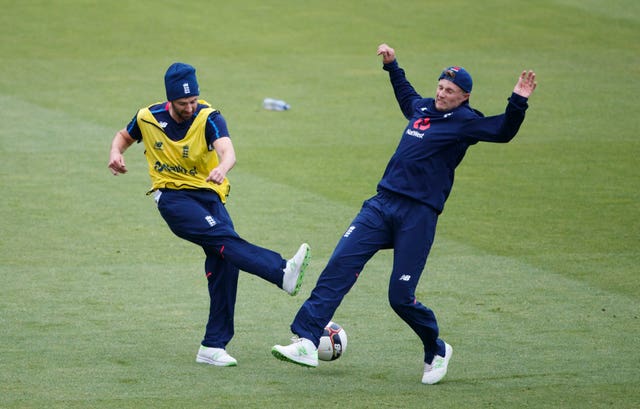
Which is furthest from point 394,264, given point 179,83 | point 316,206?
point 316,206

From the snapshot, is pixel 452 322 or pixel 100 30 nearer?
pixel 452 322

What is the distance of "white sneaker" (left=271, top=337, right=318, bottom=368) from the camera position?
7.80 m

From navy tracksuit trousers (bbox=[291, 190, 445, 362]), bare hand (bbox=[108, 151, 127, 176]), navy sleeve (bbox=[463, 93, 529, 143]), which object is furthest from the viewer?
bare hand (bbox=[108, 151, 127, 176])

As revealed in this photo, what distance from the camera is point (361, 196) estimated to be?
14789mm

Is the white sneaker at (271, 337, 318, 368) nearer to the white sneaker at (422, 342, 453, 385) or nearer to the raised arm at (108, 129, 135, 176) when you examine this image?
the white sneaker at (422, 342, 453, 385)

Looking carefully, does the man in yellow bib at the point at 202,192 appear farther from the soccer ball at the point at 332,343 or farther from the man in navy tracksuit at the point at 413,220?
the soccer ball at the point at 332,343

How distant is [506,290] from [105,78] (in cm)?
1344

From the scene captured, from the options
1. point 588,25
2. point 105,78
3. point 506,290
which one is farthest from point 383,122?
point 588,25

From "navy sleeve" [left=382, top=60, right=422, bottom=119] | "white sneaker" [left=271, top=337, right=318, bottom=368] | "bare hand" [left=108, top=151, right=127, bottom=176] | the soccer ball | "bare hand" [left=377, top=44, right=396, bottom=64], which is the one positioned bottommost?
the soccer ball

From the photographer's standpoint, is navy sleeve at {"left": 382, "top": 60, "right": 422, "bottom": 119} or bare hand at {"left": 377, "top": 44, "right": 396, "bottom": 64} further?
bare hand at {"left": 377, "top": 44, "right": 396, "bottom": 64}

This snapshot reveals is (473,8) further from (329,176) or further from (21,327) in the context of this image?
(21,327)

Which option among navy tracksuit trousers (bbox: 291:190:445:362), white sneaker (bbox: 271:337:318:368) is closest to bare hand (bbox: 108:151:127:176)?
navy tracksuit trousers (bbox: 291:190:445:362)

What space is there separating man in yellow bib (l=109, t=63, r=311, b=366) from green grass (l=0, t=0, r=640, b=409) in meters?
0.53

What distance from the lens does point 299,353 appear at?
25.8 feet
